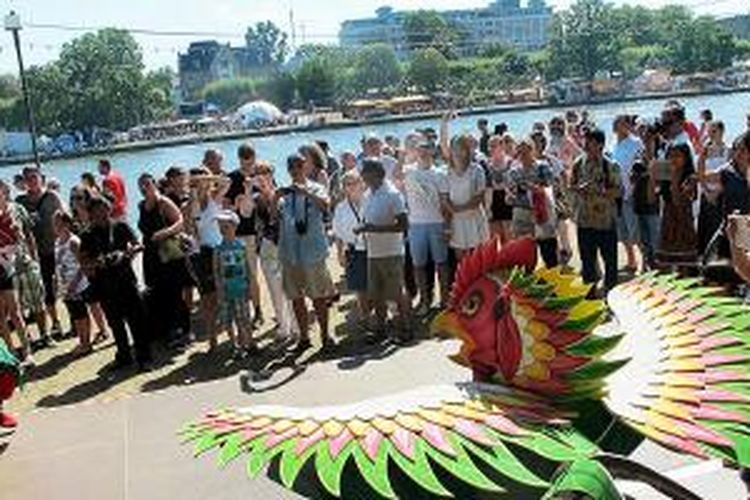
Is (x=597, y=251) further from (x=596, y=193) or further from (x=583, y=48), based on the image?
(x=583, y=48)

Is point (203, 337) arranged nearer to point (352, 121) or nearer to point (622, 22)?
point (352, 121)

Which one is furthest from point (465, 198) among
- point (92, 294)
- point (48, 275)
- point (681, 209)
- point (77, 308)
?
point (48, 275)

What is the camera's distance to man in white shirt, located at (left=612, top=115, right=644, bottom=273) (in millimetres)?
10133

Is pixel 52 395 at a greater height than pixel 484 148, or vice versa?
pixel 484 148

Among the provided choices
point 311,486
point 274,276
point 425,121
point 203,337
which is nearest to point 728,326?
point 311,486

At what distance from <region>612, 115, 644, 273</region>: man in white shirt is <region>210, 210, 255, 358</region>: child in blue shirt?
3.69 m

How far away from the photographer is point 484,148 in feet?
47.2

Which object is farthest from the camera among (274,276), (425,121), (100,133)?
(100,133)

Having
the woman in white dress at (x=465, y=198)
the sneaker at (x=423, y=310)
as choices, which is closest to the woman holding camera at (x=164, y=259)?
the sneaker at (x=423, y=310)

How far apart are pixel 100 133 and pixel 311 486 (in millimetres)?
117835

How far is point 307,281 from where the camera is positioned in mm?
8703

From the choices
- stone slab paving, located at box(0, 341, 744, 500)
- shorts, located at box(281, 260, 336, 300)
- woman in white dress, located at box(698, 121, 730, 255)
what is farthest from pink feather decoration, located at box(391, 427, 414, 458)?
shorts, located at box(281, 260, 336, 300)

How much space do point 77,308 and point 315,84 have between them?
126758 millimetres

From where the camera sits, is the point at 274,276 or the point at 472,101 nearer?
the point at 274,276
